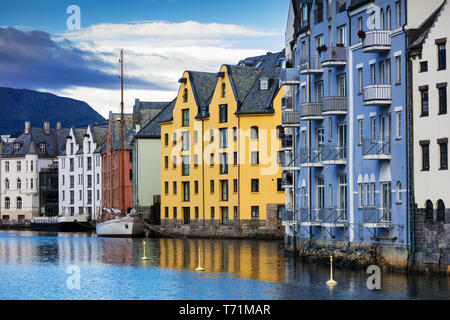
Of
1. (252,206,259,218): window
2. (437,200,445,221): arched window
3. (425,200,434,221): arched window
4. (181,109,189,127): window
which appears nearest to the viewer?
(437,200,445,221): arched window

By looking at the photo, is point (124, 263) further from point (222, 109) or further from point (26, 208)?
point (26, 208)

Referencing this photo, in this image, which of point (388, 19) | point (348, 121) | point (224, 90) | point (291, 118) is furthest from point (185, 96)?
point (388, 19)

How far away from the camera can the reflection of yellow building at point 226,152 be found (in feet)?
362

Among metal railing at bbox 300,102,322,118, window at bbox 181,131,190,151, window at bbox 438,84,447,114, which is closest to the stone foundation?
window at bbox 438,84,447,114

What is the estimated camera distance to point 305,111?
6994 centimetres

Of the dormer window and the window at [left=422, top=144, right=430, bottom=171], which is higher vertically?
the dormer window

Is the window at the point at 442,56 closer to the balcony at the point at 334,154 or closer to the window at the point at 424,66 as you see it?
the window at the point at 424,66

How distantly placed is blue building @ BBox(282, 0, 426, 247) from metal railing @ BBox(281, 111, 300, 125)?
0.10 meters

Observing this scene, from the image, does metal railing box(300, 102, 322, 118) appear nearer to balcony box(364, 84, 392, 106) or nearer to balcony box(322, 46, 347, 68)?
balcony box(322, 46, 347, 68)

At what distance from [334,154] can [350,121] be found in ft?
10.3

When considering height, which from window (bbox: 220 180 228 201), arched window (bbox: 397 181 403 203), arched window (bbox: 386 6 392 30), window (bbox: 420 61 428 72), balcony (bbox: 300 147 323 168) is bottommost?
arched window (bbox: 397 181 403 203)

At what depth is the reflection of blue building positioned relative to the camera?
58.3m

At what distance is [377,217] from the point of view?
59.8 metres

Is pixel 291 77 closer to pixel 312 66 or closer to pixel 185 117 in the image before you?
pixel 312 66
